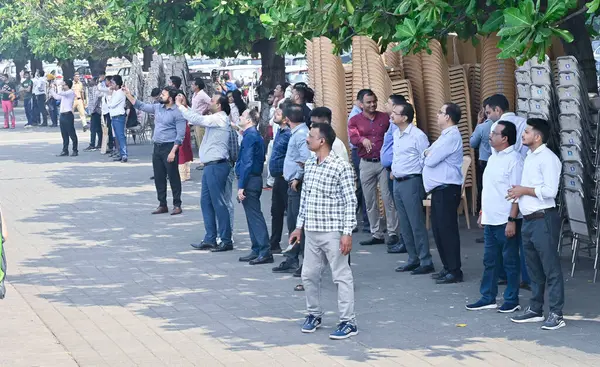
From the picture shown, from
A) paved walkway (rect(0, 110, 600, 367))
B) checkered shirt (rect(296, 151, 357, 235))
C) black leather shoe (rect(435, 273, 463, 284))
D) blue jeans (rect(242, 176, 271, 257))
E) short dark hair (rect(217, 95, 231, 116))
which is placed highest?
short dark hair (rect(217, 95, 231, 116))

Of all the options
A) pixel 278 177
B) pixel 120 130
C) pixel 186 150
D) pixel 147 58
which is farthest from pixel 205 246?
pixel 147 58

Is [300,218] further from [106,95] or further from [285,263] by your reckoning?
[106,95]

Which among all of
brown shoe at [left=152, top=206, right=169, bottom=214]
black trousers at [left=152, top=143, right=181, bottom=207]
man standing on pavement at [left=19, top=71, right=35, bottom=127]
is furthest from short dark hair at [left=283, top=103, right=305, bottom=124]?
man standing on pavement at [left=19, top=71, right=35, bottom=127]

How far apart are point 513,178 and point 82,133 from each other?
2736cm

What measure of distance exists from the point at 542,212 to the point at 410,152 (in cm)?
264

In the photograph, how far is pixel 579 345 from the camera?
27.4ft

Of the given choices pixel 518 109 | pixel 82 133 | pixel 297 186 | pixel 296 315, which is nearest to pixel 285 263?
pixel 297 186

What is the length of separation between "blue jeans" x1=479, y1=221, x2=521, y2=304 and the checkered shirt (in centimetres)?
153

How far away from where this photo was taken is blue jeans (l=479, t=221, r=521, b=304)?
31.5 ft

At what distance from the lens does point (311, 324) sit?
9.16 m

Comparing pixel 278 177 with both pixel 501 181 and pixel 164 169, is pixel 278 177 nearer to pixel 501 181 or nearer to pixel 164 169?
pixel 501 181

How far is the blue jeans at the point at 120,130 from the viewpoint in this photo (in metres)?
Result: 23.5

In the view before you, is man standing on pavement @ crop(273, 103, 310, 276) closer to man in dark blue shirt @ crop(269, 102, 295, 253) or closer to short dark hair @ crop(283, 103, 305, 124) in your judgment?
short dark hair @ crop(283, 103, 305, 124)

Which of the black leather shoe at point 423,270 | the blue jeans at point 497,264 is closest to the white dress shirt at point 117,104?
the black leather shoe at point 423,270
